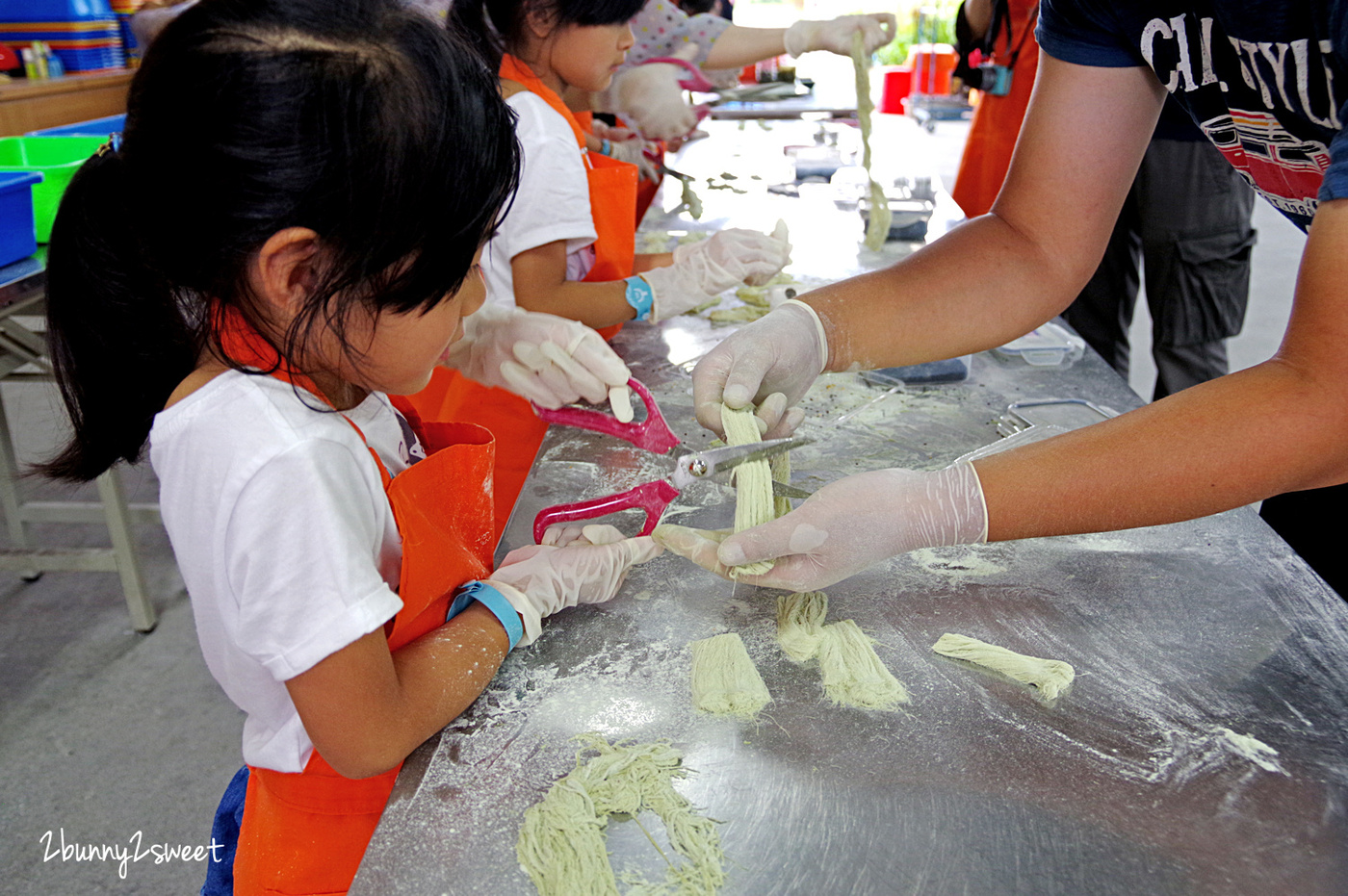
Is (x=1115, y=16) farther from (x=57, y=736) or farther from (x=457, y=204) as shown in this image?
(x=57, y=736)

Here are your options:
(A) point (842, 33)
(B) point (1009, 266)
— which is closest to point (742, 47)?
(A) point (842, 33)

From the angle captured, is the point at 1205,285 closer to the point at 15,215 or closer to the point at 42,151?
the point at 15,215

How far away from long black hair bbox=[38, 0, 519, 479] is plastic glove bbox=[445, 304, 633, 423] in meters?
0.72

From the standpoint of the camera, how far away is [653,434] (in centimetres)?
182

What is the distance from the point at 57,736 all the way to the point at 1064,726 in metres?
2.97

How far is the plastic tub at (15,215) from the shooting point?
235cm

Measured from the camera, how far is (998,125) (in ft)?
12.1

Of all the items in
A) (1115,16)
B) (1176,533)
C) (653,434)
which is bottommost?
(653,434)

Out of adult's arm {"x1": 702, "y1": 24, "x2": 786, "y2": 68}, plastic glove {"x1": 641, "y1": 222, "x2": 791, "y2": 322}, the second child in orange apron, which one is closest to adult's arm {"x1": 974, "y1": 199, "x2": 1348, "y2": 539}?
the second child in orange apron

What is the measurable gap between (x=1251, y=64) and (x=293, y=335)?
4.32ft

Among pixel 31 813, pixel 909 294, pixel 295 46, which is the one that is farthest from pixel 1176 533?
pixel 31 813

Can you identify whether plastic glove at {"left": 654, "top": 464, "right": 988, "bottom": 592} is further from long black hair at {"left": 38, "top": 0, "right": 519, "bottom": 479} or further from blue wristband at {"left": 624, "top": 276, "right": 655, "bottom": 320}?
blue wristband at {"left": 624, "top": 276, "right": 655, "bottom": 320}

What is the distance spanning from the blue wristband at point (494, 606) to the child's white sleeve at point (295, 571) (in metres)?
0.23

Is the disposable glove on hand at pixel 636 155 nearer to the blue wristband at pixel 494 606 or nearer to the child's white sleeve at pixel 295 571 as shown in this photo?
the blue wristband at pixel 494 606
